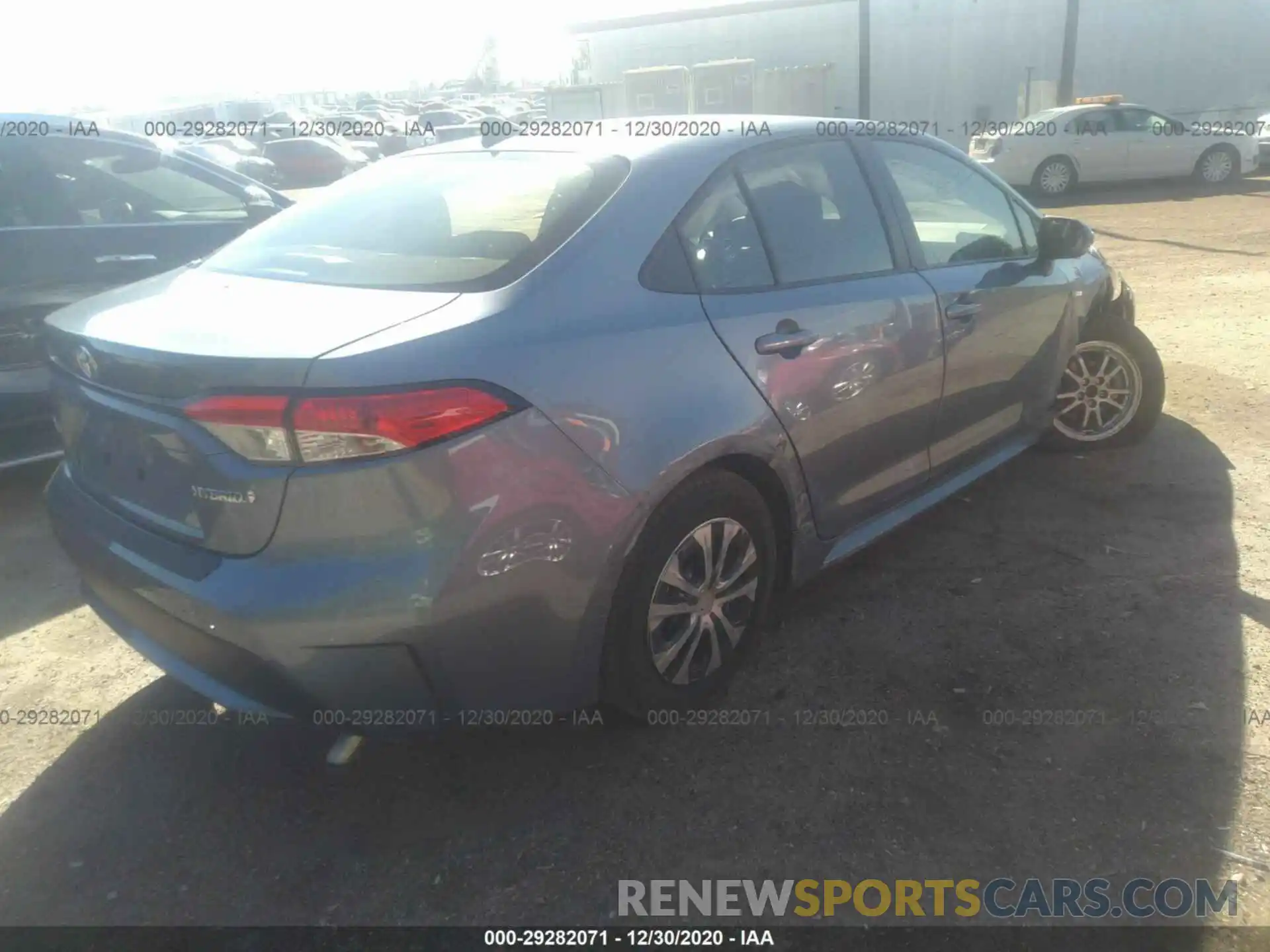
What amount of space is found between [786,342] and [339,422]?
131cm

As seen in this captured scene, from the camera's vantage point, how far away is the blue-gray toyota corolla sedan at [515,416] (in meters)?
2.07

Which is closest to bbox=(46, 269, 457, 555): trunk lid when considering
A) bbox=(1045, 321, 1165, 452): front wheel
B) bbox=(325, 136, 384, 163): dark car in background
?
bbox=(1045, 321, 1165, 452): front wheel

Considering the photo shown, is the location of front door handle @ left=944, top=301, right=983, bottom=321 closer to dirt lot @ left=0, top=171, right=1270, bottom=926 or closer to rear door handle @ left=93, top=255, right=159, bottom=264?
dirt lot @ left=0, top=171, right=1270, bottom=926

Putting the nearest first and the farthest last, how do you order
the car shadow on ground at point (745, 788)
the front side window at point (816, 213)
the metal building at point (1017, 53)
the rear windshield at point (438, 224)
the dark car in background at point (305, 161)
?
the car shadow on ground at point (745, 788) → the rear windshield at point (438, 224) → the front side window at point (816, 213) → the dark car in background at point (305, 161) → the metal building at point (1017, 53)

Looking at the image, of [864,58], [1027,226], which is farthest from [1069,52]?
[1027,226]

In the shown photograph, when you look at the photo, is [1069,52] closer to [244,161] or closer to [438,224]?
[244,161]

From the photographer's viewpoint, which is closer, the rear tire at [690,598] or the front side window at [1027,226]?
the rear tire at [690,598]

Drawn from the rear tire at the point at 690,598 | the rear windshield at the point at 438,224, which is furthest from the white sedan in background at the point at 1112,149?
the rear tire at the point at 690,598

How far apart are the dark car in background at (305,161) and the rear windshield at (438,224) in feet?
78.1

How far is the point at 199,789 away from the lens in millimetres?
2637

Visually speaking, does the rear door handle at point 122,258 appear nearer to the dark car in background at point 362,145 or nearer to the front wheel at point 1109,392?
the front wheel at point 1109,392

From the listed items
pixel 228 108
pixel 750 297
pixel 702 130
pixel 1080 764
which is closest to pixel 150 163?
pixel 702 130

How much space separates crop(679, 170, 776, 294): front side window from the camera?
269 centimetres

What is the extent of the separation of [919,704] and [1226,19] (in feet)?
100.0
